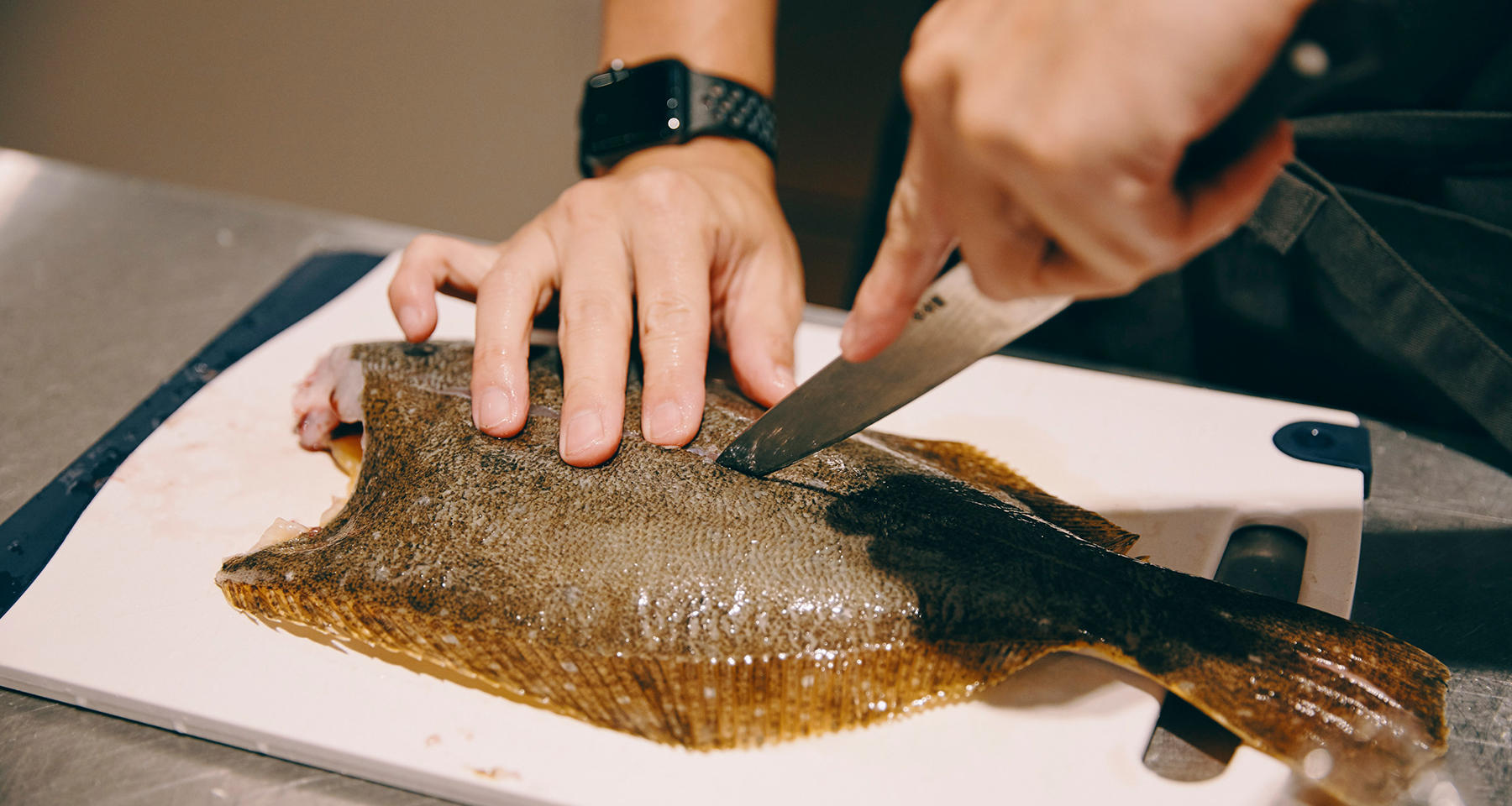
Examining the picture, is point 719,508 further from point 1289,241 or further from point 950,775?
point 1289,241

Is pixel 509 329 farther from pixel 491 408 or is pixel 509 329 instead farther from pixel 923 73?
pixel 923 73

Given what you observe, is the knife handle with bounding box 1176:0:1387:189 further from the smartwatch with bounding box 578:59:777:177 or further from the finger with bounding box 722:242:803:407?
the smartwatch with bounding box 578:59:777:177

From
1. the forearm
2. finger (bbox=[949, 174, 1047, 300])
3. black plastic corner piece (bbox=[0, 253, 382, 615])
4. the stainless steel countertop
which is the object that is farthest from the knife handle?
black plastic corner piece (bbox=[0, 253, 382, 615])

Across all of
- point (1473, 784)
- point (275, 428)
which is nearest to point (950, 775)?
point (1473, 784)

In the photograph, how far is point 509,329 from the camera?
1410 millimetres

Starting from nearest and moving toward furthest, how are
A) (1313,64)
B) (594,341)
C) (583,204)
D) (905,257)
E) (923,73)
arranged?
Result: (1313,64) → (923,73) → (905,257) → (594,341) → (583,204)

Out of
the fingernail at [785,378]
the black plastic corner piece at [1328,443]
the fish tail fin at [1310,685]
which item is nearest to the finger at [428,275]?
the fingernail at [785,378]

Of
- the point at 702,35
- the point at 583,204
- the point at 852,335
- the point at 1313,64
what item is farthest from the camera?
the point at 702,35

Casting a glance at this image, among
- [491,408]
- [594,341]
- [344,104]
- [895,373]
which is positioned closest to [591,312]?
[594,341]

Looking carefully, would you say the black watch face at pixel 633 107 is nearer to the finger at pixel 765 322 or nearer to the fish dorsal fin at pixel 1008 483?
the finger at pixel 765 322

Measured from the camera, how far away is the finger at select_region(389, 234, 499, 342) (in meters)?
1.49

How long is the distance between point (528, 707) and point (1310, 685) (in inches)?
42.3

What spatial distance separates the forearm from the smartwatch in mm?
96

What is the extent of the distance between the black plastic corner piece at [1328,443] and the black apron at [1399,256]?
18 cm
